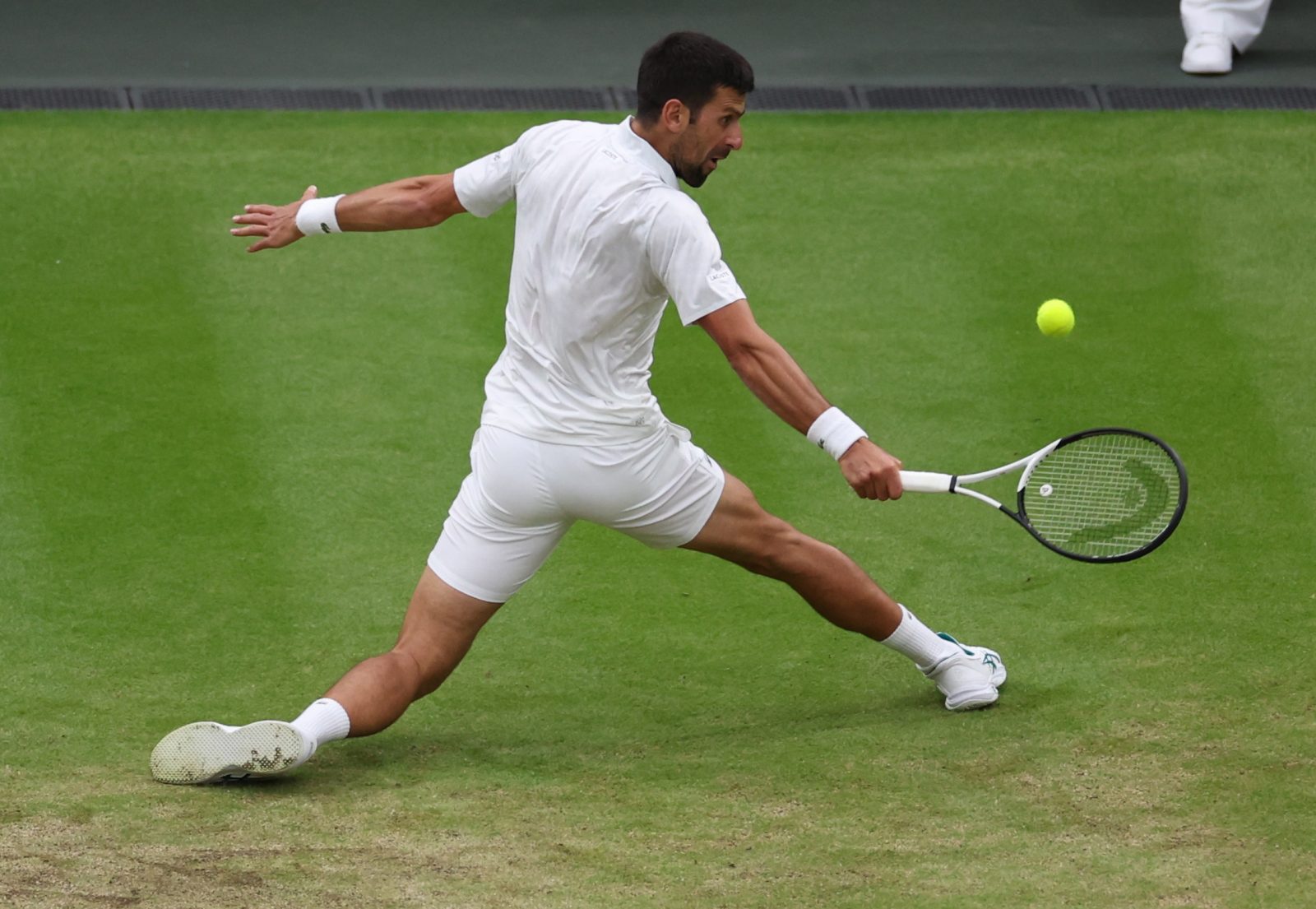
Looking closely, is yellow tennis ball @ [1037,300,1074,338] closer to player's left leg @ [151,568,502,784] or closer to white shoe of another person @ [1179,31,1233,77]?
player's left leg @ [151,568,502,784]

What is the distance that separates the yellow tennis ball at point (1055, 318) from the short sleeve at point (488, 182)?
2.16 m

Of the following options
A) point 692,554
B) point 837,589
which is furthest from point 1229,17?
point 837,589

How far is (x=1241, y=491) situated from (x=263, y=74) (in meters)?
6.17

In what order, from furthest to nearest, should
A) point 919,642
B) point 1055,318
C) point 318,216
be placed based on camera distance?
point 1055,318 < point 919,642 < point 318,216

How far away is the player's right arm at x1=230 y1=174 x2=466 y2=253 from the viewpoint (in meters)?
5.46

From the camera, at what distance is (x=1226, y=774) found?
528cm

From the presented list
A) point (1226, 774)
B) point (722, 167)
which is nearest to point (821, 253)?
point (722, 167)

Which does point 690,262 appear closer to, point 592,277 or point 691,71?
point 592,277

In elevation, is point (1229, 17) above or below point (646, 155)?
above

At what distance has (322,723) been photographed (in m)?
5.17

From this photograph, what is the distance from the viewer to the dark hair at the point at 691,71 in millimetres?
4887

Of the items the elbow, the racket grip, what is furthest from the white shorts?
the elbow

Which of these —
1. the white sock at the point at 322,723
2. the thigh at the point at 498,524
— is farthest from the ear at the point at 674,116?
the white sock at the point at 322,723

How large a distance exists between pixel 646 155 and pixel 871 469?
1.00m
